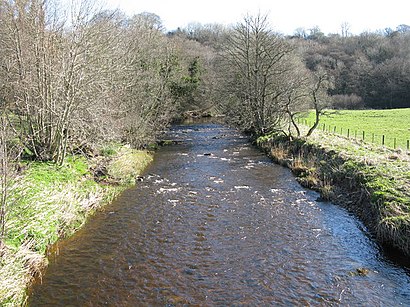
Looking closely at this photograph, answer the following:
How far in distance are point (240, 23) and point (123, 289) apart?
3126cm

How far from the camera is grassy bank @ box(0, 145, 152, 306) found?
29.1 feet

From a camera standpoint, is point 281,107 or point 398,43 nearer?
point 281,107

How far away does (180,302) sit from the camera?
8695 millimetres

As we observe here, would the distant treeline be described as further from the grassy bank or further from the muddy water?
the muddy water

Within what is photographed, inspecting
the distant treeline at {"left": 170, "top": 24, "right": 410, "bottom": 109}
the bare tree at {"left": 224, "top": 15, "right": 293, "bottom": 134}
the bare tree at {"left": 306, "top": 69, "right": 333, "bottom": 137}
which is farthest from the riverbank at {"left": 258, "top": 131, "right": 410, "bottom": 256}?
the distant treeline at {"left": 170, "top": 24, "right": 410, "bottom": 109}

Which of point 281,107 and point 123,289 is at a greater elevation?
point 281,107

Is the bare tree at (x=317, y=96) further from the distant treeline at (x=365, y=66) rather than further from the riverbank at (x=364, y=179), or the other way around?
the distant treeline at (x=365, y=66)

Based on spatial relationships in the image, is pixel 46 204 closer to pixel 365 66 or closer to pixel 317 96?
pixel 317 96

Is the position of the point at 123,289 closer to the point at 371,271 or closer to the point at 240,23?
the point at 371,271

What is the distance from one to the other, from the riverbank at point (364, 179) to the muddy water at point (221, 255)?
74 cm

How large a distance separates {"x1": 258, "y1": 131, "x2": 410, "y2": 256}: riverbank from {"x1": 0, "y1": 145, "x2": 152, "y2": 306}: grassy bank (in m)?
Result: 9.90

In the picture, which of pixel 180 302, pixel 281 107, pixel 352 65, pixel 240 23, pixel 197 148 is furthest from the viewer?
pixel 352 65

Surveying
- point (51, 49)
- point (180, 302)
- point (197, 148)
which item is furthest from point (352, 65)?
point (180, 302)

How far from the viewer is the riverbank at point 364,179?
38.7ft
